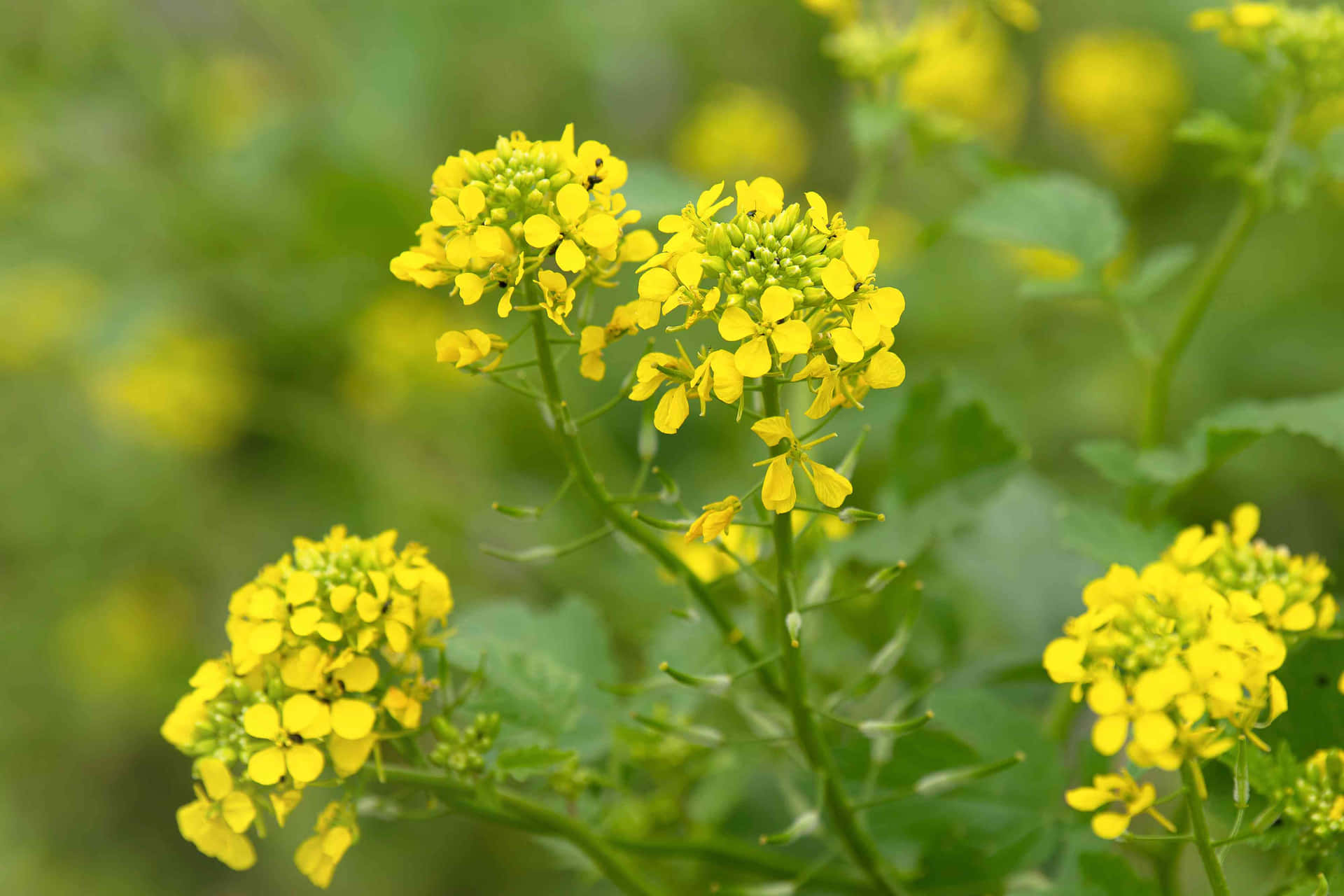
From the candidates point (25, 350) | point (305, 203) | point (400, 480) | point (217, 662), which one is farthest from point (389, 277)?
point (217, 662)

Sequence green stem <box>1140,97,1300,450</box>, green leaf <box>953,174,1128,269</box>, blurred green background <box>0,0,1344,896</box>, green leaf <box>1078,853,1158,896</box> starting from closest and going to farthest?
green leaf <box>1078,853,1158,896</box>, green stem <box>1140,97,1300,450</box>, green leaf <box>953,174,1128,269</box>, blurred green background <box>0,0,1344,896</box>

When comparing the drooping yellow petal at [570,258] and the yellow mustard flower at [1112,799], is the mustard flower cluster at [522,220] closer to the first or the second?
the drooping yellow petal at [570,258]

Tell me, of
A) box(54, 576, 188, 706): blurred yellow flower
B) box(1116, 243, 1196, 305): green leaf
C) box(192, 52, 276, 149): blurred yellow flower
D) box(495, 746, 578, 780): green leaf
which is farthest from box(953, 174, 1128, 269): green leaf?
box(54, 576, 188, 706): blurred yellow flower

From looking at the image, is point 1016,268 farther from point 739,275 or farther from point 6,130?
point 6,130

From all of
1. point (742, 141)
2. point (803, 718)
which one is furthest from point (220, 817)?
point (742, 141)

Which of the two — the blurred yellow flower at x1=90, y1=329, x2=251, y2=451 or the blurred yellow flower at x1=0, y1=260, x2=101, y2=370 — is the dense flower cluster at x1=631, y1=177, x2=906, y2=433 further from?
the blurred yellow flower at x1=0, y1=260, x2=101, y2=370

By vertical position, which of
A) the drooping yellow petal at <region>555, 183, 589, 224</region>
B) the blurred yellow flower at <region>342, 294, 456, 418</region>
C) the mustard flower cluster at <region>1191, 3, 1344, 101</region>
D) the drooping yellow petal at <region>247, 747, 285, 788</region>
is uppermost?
the mustard flower cluster at <region>1191, 3, 1344, 101</region>

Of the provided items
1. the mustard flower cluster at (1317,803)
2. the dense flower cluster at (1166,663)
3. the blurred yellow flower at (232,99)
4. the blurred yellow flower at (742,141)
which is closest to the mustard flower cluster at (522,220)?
the dense flower cluster at (1166,663)
